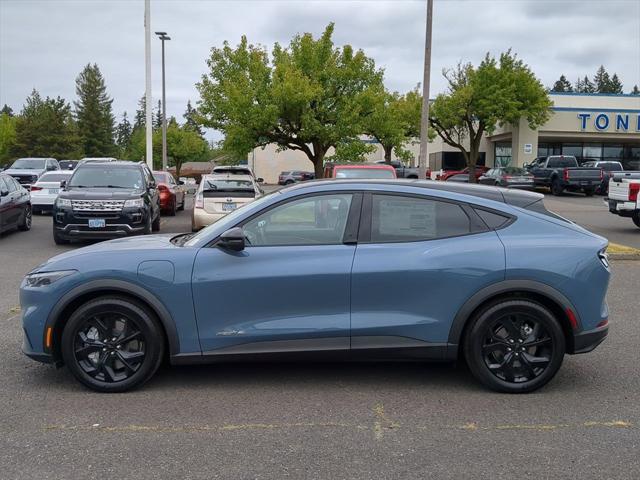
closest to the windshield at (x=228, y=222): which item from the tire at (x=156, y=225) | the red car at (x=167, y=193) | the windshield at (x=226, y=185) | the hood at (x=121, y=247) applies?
the hood at (x=121, y=247)

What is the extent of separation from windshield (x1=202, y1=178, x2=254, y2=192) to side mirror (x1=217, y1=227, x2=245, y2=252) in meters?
10.0

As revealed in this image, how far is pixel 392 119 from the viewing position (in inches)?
1068

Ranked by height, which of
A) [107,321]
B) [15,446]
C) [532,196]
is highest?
[532,196]

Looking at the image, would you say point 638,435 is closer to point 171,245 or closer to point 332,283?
point 332,283

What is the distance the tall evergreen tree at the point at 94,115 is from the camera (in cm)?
→ 9038

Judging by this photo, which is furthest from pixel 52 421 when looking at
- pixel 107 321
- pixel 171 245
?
pixel 171 245

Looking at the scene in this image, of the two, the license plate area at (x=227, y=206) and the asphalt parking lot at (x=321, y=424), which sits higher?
the license plate area at (x=227, y=206)

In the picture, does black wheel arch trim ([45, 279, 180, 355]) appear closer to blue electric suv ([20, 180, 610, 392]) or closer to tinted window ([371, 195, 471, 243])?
blue electric suv ([20, 180, 610, 392])

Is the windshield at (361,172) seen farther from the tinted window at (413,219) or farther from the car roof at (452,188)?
the tinted window at (413,219)

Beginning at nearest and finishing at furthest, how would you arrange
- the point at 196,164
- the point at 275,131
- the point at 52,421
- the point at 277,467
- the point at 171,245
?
the point at 277,467, the point at 52,421, the point at 171,245, the point at 275,131, the point at 196,164

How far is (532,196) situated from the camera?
534cm

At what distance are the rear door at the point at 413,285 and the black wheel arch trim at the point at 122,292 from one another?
1.34 meters

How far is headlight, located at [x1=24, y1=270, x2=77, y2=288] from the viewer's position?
4.87m

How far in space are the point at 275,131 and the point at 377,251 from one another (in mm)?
19448
